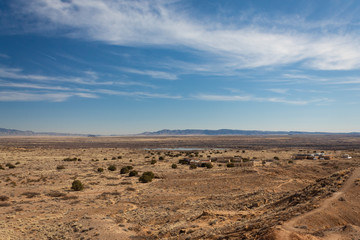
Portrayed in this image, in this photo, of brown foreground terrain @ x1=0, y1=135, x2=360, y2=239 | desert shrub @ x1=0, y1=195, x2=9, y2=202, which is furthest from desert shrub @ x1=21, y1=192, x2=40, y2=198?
desert shrub @ x1=0, y1=195, x2=9, y2=202

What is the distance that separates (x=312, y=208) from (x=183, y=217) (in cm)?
723

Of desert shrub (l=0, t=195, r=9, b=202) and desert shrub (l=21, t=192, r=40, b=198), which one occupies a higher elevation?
desert shrub (l=0, t=195, r=9, b=202)

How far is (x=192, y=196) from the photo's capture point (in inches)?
907

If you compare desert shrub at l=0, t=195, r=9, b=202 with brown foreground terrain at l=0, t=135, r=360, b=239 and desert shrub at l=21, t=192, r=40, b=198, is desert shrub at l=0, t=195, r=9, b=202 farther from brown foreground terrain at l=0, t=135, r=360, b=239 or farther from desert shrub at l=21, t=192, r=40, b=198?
desert shrub at l=21, t=192, r=40, b=198

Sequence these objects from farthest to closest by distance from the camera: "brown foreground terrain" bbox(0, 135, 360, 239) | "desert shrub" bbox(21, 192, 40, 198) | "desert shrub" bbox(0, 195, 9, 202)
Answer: "desert shrub" bbox(21, 192, 40, 198)
"desert shrub" bbox(0, 195, 9, 202)
"brown foreground terrain" bbox(0, 135, 360, 239)

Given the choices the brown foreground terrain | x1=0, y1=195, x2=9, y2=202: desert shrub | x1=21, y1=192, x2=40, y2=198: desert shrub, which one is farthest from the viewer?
x1=21, y1=192, x2=40, y2=198: desert shrub

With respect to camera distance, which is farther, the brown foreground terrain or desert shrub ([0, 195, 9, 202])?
desert shrub ([0, 195, 9, 202])

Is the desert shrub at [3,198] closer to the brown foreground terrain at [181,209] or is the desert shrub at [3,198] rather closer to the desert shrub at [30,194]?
the brown foreground terrain at [181,209]

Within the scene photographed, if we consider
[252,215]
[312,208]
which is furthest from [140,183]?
[312,208]

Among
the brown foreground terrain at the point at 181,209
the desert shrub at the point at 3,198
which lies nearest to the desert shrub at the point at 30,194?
the brown foreground terrain at the point at 181,209

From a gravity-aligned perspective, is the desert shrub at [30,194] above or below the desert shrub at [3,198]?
below

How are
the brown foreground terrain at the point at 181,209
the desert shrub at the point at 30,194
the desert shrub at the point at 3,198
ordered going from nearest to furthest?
the brown foreground terrain at the point at 181,209 → the desert shrub at the point at 3,198 → the desert shrub at the point at 30,194

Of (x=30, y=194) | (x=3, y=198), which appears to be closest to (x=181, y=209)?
(x=30, y=194)

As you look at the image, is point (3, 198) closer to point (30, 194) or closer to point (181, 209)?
point (30, 194)
